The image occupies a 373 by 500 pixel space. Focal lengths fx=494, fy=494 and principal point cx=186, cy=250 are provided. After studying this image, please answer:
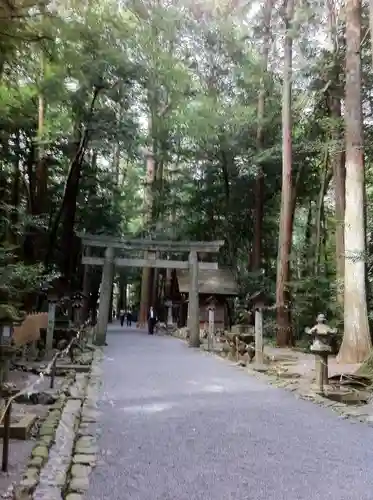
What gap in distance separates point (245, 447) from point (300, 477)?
3.07 feet

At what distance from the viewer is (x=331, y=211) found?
26.3 metres

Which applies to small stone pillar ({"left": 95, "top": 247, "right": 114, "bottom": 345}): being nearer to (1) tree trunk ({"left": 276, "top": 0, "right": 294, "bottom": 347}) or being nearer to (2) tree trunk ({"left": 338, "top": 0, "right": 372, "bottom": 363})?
(1) tree trunk ({"left": 276, "top": 0, "right": 294, "bottom": 347})

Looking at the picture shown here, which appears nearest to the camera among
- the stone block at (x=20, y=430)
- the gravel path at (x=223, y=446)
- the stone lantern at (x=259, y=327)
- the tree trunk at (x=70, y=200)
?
the gravel path at (x=223, y=446)

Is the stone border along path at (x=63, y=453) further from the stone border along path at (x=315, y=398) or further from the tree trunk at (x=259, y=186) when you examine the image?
the tree trunk at (x=259, y=186)

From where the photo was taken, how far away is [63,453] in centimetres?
450

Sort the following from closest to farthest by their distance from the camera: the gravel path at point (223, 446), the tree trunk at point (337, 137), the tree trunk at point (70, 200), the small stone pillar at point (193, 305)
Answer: the gravel path at point (223, 446) → the tree trunk at point (337, 137) → the small stone pillar at point (193, 305) → the tree trunk at point (70, 200)

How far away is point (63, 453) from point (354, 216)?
9.28 metres

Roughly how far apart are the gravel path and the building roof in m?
14.5

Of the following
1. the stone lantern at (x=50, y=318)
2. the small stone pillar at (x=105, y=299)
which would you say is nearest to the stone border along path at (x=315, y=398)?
the stone lantern at (x=50, y=318)

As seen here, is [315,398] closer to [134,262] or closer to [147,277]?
[134,262]

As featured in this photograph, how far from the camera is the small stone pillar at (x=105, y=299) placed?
16406 millimetres

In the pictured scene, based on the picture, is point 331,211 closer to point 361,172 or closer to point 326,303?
point 326,303

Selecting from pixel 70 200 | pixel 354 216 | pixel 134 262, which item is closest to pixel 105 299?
pixel 134 262

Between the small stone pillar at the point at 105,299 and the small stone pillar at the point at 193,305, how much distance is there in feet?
9.77
